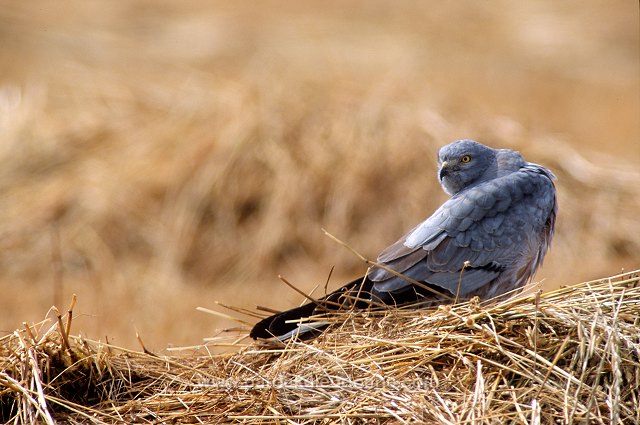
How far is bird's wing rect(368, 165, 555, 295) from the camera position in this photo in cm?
505

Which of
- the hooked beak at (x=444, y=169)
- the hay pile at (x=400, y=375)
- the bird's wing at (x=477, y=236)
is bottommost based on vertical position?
the hay pile at (x=400, y=375)

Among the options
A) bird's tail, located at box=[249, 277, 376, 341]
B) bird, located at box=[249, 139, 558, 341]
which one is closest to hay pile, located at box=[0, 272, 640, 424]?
bird's tail, located at box=[249, 277, 376, 341]

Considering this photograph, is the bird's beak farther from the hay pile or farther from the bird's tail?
the hay pile

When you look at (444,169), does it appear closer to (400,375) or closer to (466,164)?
(466,164)

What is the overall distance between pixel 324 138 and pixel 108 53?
6482 millimetres

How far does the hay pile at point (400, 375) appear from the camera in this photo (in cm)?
348

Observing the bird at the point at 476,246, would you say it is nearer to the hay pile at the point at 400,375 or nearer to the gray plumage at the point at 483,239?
the gray plumage at the point at 483,239

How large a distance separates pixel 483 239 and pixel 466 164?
0.51 metres

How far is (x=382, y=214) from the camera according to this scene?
1010cm

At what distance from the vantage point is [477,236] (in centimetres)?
514

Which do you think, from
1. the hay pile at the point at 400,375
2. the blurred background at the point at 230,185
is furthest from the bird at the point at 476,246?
the blurred background at the point at 230,185

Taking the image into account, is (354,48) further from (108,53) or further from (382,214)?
(382,214)

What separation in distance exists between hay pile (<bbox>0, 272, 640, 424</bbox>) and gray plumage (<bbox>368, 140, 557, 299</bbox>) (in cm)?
81

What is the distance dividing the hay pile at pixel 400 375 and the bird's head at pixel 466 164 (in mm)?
1379
